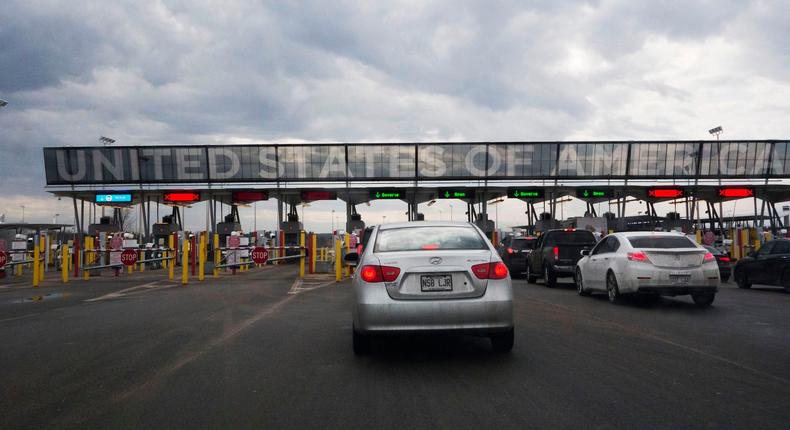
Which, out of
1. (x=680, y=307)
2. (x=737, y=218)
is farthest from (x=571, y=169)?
(x=737, y=218)

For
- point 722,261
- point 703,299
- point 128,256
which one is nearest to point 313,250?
point 128,256

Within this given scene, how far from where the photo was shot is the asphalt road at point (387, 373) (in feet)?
14.7

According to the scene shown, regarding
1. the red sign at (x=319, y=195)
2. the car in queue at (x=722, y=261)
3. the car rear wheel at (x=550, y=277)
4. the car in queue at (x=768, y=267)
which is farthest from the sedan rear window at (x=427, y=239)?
the red sign at (x=319, y=195)

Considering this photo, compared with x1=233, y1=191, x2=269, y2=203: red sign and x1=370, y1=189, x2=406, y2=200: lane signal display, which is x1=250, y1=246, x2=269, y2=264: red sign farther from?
x1=370, y1=189, x2=406, y2=200: lane signal display

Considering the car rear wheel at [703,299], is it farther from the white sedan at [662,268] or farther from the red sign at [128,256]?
the red sign at [128,256]

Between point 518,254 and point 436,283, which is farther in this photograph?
point 518,254

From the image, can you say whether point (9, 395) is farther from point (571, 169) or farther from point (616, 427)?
point (571, 169)

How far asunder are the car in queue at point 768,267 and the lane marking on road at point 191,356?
1256cm

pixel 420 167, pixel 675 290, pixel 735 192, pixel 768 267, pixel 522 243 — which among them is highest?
pixel 420 167

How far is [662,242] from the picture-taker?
12102 mm

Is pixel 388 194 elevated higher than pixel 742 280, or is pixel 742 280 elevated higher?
pixel 388 194

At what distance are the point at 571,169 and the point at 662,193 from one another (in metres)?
8.43

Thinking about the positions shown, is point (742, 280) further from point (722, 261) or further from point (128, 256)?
point (128, 256)

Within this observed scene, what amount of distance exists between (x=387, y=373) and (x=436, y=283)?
1050 millimetres
